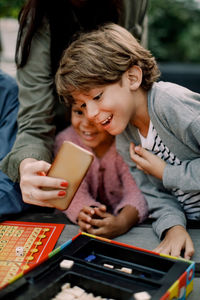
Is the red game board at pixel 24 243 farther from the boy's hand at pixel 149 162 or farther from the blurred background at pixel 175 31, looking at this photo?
the blurred background at pixel 175 31

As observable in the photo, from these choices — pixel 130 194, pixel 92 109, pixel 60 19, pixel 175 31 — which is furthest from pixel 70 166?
pixel 175 31

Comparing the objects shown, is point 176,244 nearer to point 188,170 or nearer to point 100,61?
point 188,170

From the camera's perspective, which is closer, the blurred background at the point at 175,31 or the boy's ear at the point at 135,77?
the boy's ear at the point at 135,77

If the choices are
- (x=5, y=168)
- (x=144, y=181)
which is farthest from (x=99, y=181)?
(x=5, y=168)

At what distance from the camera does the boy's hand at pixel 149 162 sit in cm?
113

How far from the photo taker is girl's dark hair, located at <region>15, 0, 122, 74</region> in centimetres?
126

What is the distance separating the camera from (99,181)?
55.7 inches

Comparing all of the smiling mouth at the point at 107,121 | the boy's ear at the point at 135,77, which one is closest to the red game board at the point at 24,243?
the smiling mouth at the point at 107,121

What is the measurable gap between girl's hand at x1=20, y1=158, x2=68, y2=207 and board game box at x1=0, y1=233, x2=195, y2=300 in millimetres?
144

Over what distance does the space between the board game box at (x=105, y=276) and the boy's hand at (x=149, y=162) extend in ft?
1.05

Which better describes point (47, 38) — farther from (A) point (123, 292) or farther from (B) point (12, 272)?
(A) point (123, 292)

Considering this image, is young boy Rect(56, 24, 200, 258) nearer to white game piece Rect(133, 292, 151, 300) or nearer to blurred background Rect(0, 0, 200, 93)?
white game piece Rect(133, 292, 151, 300)

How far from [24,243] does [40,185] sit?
19 cm

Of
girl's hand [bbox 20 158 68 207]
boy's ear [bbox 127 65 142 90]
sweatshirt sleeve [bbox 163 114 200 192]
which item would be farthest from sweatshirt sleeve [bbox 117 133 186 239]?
girl's hand [bbox 20 158 68 207]
